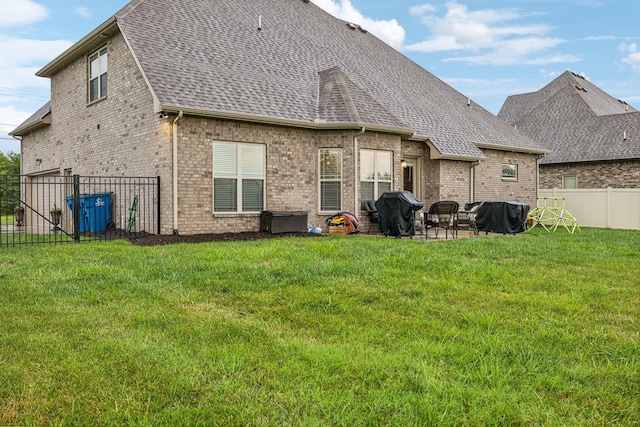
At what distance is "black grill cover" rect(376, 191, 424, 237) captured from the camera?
11852 millimetres

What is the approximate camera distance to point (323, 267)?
22.2 feet

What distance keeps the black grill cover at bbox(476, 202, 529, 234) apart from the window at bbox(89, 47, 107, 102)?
38.4ft

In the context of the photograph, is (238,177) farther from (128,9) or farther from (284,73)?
(128,9)

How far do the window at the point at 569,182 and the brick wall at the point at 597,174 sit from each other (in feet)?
0.38

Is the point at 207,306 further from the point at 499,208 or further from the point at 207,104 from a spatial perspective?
the point at 499,208

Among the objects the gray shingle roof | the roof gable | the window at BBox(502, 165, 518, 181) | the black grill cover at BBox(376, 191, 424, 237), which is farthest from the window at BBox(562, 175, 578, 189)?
the black grill cover at BBox(376, 191, 424, 237)

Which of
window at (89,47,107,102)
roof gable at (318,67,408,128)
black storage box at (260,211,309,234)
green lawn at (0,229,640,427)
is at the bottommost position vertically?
green lawn at (0,229,640,427)

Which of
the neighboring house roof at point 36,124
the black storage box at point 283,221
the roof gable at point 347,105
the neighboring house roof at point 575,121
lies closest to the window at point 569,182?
the neighboring house roof at point 575,121

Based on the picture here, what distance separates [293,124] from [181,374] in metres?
10.1

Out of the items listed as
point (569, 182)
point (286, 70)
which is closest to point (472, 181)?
point (286, 70)

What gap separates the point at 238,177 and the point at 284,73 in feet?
13.4

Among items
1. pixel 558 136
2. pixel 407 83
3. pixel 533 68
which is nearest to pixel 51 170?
pixel 407 83

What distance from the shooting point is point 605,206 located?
17.7 meters

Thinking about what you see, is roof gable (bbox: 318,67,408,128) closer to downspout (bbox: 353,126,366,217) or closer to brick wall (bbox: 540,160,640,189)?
downspout (bbox: 353,126,366,217)
